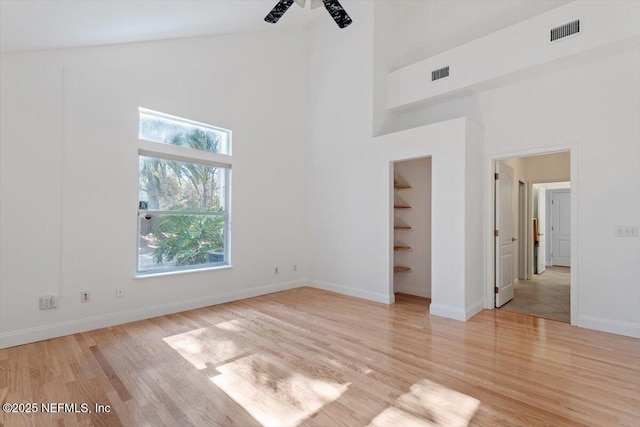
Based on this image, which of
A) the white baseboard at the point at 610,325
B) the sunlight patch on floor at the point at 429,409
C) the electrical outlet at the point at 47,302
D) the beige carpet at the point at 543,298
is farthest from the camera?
the beige carpet at the point at 543,298

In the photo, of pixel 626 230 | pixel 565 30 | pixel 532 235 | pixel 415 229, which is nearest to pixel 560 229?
pixel 532 235

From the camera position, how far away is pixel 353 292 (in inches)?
201

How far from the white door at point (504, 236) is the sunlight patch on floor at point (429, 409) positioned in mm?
2722

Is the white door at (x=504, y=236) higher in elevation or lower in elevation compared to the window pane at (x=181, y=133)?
lower

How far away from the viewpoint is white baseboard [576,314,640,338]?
3.28 metres

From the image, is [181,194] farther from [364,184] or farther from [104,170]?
[364,184]

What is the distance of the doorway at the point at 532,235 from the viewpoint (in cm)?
446

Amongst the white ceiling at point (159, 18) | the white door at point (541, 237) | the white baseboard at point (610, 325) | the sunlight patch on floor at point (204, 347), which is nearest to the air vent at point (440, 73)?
the white ceiling at point (159, 18)

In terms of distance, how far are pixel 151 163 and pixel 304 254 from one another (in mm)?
3023

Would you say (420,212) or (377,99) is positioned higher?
(377,99)

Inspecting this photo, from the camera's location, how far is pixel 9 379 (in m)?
2.38

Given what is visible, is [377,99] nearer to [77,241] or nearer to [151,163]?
[151,163]

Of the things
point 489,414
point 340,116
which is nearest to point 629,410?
point 489,414

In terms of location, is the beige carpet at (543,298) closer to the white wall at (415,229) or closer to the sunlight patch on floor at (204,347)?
the white wall at (415,229)
